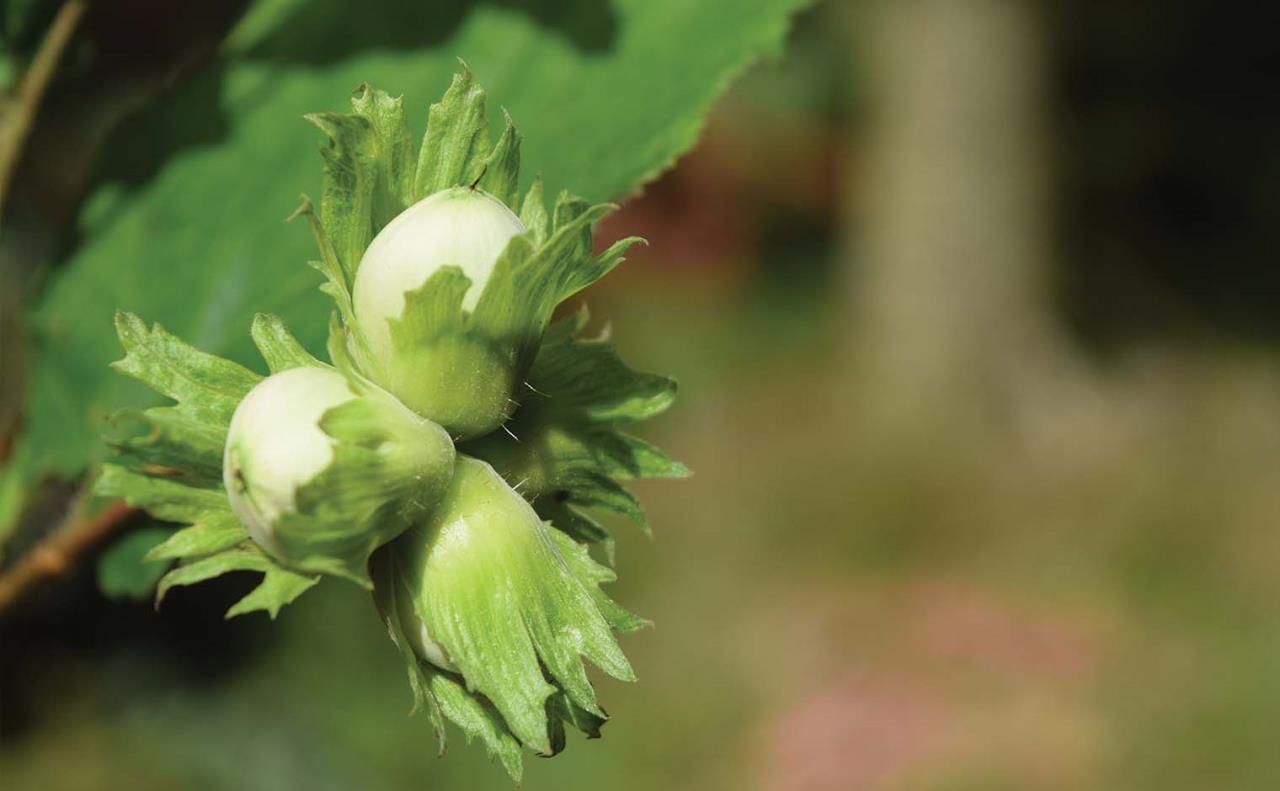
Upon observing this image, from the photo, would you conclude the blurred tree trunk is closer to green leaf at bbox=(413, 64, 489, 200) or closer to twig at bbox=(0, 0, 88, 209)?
twig at bbox=(0, 0, 88, 209)

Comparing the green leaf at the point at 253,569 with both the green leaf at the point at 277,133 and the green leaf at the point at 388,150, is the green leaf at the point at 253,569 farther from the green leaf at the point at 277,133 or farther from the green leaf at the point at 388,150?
the green leaf at the point at 277,133

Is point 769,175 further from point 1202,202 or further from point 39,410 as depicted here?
point 39,410

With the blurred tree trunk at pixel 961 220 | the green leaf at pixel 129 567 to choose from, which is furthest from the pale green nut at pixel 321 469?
the blurred tree trunk at pixel 961 220

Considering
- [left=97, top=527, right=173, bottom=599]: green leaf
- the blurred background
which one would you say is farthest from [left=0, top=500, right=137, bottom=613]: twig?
the blurred background

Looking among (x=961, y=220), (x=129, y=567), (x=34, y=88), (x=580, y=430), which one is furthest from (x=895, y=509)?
(x=580, y=430)

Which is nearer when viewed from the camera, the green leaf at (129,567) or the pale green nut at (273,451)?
the pale green nut at (273,451)
